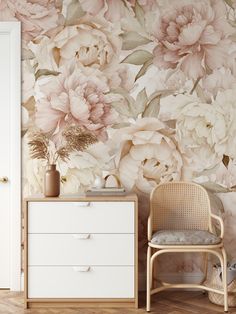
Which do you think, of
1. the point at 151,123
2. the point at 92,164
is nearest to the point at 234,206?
the point at 151,123

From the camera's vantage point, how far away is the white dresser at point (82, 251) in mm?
3488

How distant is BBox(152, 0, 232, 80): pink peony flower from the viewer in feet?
12.9

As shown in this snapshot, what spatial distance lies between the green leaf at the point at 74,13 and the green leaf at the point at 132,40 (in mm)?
379

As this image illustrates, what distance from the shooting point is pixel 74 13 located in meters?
3.92

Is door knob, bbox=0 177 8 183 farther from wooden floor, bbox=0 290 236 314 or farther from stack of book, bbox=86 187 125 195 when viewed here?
wooden floor, bbox=0 290 236 314

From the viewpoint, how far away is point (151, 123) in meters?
3.95

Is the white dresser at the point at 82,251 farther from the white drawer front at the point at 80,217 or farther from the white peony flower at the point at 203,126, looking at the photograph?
the white peony flower at the point at 203,126

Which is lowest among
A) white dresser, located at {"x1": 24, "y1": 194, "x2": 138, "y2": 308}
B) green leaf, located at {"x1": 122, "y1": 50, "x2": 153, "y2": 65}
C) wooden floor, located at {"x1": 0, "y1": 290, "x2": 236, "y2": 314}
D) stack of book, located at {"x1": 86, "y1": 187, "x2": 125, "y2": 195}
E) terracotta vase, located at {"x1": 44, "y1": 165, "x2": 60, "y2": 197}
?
wooden floor, located at {"x1": 0, "y1": 290, "x2": 236, "y2": 314}

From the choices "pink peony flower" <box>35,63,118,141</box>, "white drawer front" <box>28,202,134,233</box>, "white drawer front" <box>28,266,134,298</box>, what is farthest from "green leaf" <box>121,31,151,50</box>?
"white drawer front" <box>28,266,134,298</box>

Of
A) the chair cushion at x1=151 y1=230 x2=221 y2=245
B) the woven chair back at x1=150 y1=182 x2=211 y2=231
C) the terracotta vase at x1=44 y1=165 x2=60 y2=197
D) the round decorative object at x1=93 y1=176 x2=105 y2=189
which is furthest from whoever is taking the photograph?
the woven chair back at x1=150 y1=182 x2=211 y2=231

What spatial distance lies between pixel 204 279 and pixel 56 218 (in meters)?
1.30

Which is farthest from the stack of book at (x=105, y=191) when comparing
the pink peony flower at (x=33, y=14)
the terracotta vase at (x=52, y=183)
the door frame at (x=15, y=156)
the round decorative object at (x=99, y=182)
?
the pink peony flower at (x=33, y=14)

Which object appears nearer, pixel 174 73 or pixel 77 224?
pixel 77 224

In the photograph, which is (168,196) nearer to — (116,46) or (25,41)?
(116,46)
